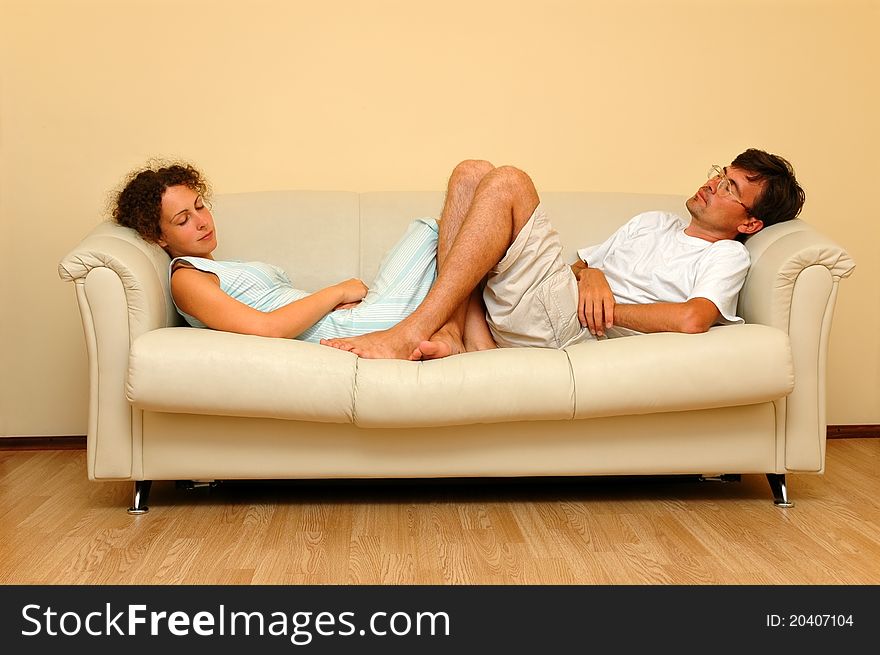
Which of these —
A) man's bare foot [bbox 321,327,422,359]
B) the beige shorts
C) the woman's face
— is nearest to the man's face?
the beige shorts

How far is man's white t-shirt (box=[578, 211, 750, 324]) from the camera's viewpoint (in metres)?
2.76

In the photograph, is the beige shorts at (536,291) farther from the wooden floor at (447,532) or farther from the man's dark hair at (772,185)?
the man's dark hair at (772,185)

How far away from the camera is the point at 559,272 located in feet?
9.34

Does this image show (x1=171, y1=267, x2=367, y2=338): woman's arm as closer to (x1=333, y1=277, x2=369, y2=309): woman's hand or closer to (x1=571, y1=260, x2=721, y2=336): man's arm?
(x1=333, y1=277, x2=369, y2=309): woman's hand

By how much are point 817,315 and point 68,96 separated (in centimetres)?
263

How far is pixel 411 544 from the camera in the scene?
2.38m

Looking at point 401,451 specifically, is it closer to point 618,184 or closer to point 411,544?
point 411,544

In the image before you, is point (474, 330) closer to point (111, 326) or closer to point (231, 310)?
point (231, 310)

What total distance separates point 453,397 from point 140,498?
2.99 feet

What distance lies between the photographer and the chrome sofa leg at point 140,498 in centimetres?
265

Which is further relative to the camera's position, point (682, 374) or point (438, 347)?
point (438, 347)

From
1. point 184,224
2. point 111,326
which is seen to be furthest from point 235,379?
point 184,224

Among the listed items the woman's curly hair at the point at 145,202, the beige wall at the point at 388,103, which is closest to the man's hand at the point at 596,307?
the beige wall at the point at 388,103

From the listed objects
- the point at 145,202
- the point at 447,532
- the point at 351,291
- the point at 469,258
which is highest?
the point at 145,202
